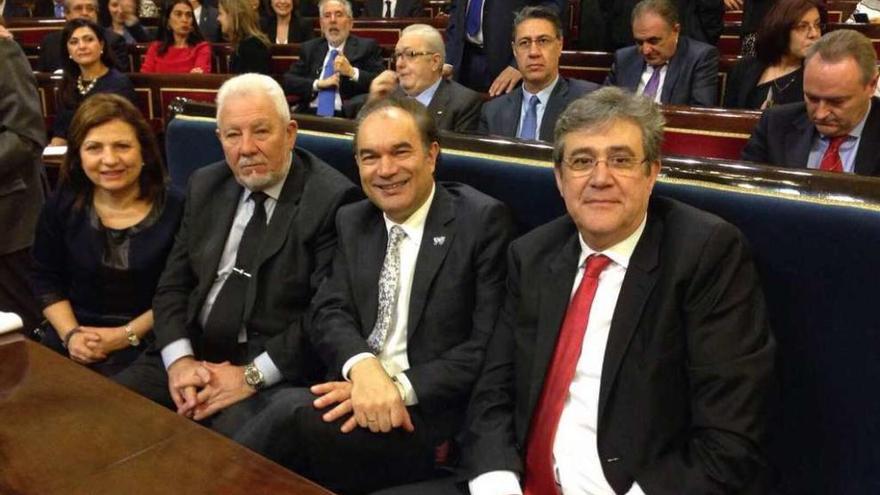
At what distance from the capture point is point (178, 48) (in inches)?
211

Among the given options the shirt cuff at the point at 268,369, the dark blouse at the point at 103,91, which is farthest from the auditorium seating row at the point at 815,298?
the dark blouse at the point at 103,91

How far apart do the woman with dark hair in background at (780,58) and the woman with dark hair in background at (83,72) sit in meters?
2.92

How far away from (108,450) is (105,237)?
115 cm

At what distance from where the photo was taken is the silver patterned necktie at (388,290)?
70.1 inches

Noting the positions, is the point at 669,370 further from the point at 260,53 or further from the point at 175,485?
the point at 260,53

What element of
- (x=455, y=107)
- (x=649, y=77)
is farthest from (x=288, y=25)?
(x=649, y=77)

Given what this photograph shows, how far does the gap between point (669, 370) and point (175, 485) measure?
30.1 inches

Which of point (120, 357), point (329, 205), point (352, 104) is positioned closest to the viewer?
point (329, 205)

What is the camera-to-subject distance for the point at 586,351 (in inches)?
56.1

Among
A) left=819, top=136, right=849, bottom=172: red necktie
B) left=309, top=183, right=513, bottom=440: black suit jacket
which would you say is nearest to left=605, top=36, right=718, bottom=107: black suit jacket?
left=819, top=136, right=849, bottom=172: red necktie

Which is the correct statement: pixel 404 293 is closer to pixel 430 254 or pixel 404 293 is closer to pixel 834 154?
pixel 430 254

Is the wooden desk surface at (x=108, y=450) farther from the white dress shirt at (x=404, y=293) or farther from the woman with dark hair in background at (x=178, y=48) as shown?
the woman with dark hair in background at (x=178, y=48)

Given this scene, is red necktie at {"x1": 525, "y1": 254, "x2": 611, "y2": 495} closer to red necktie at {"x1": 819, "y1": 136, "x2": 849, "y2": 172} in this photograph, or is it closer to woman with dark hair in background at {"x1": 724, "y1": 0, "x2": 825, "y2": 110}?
red necktie at {"x1": 819, "y1": 136, "x2": 849, "y2": 172}

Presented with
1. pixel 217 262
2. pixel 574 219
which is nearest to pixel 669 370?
pixel 574 219
